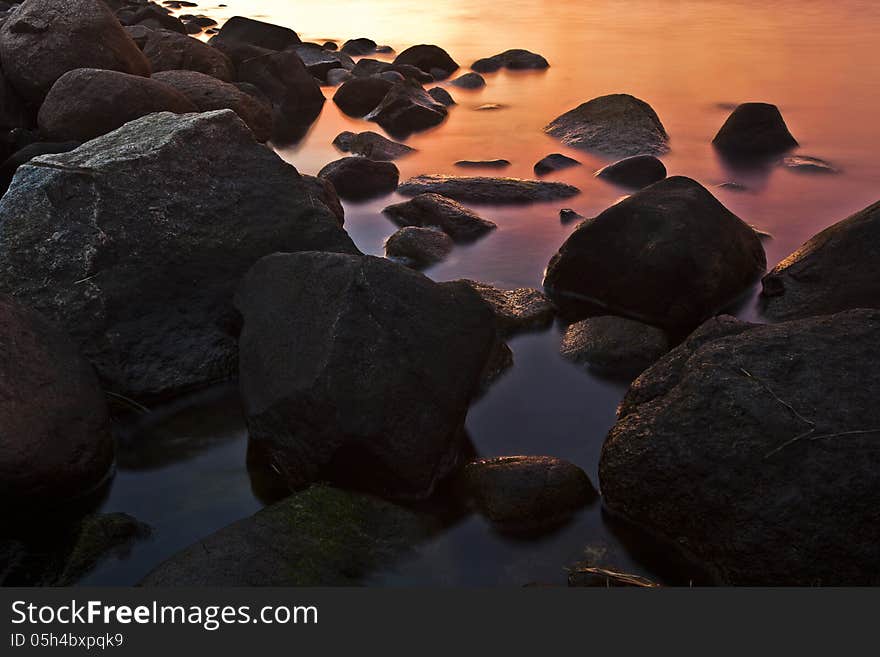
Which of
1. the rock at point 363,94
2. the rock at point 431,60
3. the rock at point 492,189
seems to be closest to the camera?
the rock at point 492,189

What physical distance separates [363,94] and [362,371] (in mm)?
11522

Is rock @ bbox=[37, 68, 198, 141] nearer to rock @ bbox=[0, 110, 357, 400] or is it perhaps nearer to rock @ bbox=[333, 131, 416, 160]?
rock @ bbox=[0, 110, 357, 400]

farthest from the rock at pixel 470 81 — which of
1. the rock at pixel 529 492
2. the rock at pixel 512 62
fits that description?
the rock at pixel 529 492

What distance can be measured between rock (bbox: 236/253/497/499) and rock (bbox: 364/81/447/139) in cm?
909

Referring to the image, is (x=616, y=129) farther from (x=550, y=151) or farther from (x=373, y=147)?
(x=373, y=147)

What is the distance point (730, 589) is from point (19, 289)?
4380 mm

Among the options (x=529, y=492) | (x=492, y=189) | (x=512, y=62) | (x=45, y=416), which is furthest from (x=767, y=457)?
(x=512, y=62)

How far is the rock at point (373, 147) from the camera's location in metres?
12.2

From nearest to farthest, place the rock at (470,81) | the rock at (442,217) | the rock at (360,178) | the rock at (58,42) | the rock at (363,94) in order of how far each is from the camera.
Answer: the rock at (442,217) < the rock at (360,178) < the rock at (58,42) < the rock at (363,94) < the rock at (470,81)

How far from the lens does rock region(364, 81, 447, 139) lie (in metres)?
14.1

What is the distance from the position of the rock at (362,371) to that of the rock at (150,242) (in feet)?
2.87

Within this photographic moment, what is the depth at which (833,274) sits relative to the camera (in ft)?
20.6

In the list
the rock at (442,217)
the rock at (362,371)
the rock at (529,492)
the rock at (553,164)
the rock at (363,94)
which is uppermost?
the rock at (362,371)

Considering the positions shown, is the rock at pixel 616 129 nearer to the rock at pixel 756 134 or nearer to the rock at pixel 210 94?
the rock at pixel 756 134
